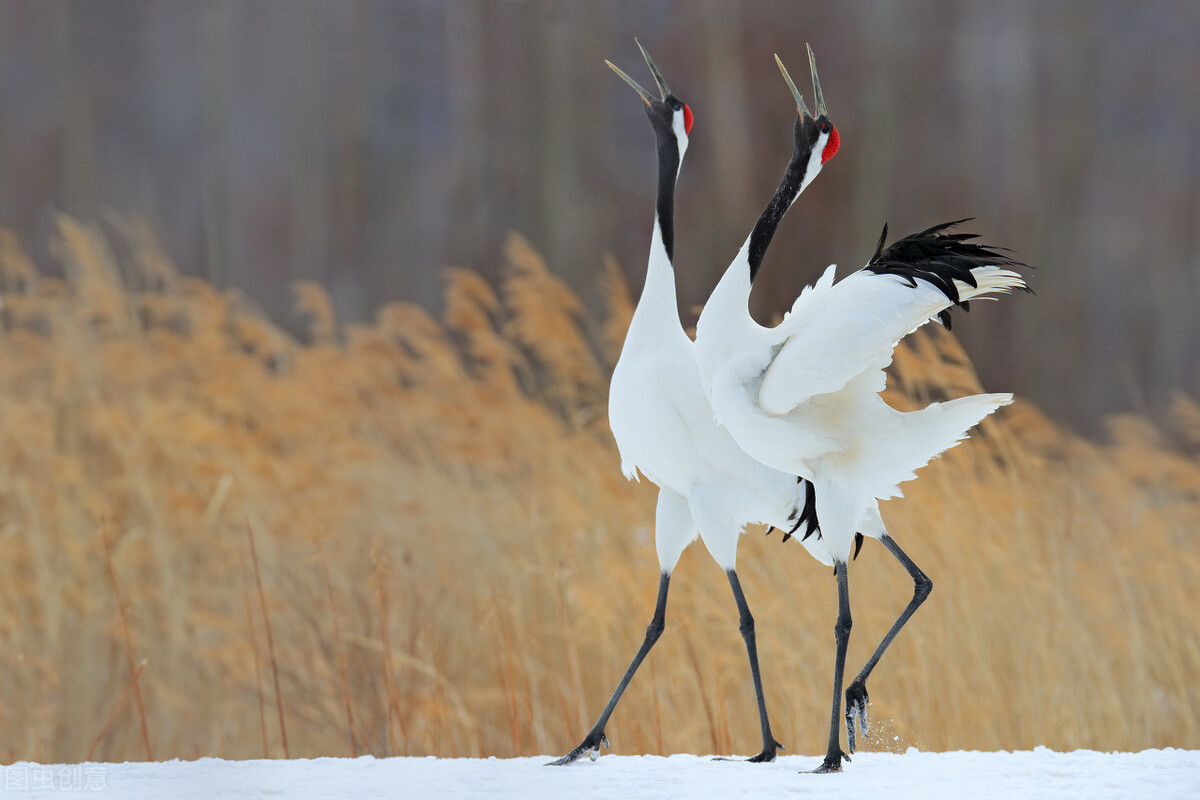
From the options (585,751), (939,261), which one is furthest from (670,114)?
(585,751)

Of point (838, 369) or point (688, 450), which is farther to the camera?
point (688, 450)

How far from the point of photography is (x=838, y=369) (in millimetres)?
1443

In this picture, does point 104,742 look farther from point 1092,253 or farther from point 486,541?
point 1092,253

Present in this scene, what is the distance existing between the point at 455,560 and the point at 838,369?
138 cm

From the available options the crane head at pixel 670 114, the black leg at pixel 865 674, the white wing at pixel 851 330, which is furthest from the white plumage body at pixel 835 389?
the crane head at pixel 670 114

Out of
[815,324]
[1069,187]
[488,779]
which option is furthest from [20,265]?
[1069,187]

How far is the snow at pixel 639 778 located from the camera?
148 cm

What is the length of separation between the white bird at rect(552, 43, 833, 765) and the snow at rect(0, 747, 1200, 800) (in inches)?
4.0

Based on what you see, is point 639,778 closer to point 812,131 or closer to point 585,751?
point 585,751

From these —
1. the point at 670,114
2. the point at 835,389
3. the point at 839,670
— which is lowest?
the point at 839,670

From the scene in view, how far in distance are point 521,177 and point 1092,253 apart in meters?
2.03

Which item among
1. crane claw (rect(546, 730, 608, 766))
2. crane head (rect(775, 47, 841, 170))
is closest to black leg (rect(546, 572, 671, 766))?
crane claw (rect(546, 730, 608, 766))

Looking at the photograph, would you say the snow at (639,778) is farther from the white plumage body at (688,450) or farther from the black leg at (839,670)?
the white plumage body at (688,450)

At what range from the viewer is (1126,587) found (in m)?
2.43
